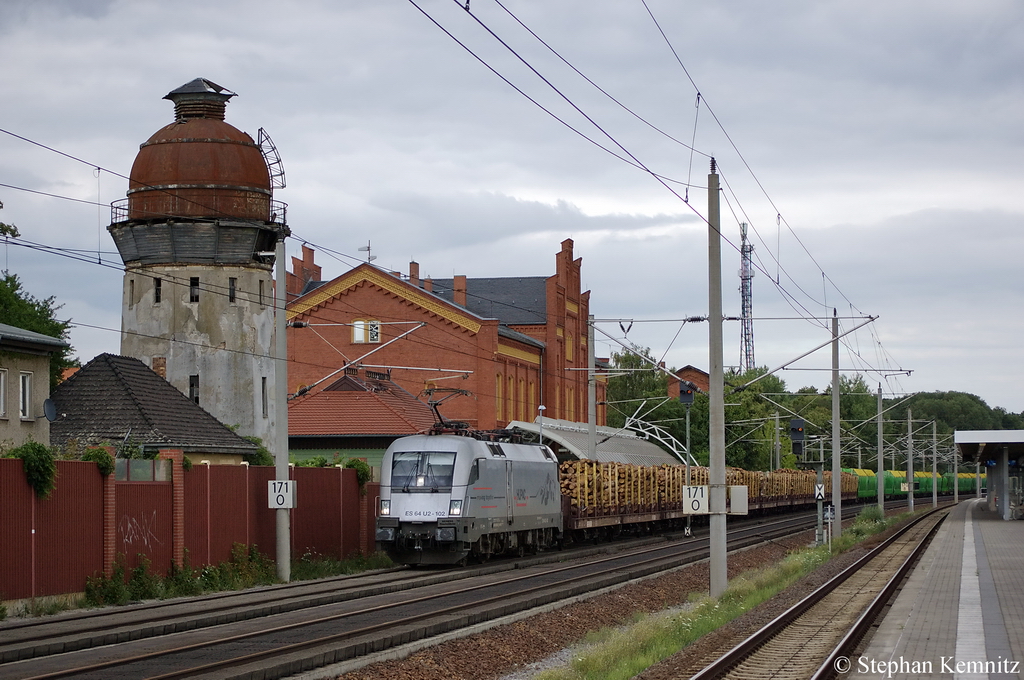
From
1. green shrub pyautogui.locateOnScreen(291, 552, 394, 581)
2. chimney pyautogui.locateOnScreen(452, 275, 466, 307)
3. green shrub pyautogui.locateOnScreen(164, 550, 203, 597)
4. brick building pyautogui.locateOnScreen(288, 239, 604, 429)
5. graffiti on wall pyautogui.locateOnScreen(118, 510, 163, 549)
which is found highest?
chimney pyautogui.locateOnScreen(452, 275, 466, 307)

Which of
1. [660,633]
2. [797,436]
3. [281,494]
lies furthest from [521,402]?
[660,633]

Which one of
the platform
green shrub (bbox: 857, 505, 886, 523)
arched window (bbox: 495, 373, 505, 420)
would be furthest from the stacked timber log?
arched window (bbox: 495, 373, 505, 420)

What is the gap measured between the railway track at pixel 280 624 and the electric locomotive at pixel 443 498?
83cm

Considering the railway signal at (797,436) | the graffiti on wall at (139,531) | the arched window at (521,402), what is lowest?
the graffiti on wall at (139,531)

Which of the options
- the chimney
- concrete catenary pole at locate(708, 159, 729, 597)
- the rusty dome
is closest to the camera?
concrete catenary pole at locate(708, 159, 729, 597)

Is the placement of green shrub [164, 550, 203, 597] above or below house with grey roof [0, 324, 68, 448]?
below

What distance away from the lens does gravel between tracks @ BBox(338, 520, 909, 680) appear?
13.7 metres

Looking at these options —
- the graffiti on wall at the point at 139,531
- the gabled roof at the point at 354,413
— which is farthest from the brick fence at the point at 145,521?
the gabled roof at the point at 354,413

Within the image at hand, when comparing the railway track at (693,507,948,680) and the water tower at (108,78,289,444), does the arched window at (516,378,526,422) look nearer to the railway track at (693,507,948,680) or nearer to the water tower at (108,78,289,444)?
the water tower at (108,78,289,444)

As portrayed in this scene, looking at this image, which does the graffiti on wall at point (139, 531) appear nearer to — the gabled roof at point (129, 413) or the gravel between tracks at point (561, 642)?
the gravel between tracks at point (561, 642)

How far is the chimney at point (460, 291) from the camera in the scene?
66.3 m

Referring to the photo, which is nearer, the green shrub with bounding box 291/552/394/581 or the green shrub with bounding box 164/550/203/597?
the green shrub with bounding box 164/550/203/597

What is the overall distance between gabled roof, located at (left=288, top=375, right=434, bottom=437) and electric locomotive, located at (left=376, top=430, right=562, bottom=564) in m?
20.8

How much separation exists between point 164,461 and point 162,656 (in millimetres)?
9880
